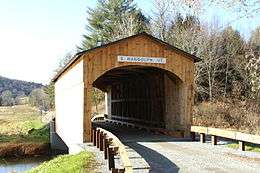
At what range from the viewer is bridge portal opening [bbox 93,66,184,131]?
54.8ft

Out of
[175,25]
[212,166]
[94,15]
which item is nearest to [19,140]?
[175,25]

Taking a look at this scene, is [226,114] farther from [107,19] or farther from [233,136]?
[107,19]

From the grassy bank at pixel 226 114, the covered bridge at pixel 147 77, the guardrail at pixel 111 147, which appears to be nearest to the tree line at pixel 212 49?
the grassy bank at pixel 226 114

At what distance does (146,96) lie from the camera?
67.4ft

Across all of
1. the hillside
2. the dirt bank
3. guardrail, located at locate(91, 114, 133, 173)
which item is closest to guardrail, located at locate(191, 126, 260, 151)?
guardrail, located at locate(91, 114, 133, 173)

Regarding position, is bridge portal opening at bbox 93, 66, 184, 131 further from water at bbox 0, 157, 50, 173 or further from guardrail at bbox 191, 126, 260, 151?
water at bbox 0, 157, 50, 173

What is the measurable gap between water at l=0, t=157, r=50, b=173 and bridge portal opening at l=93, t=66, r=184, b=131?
5.45 m

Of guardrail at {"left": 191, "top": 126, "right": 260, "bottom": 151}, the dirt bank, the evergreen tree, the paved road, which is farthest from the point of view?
the evergreen tree

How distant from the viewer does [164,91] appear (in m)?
17.8

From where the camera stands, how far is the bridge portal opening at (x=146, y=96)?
16.7 meters

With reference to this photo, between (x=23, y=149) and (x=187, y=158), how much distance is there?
15.5 m

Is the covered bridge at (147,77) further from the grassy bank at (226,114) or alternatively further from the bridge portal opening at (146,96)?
the grassy bank at (226,114)

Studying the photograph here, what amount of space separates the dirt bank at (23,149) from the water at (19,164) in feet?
4.15

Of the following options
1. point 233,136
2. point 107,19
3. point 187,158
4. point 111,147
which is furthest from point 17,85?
point 111,147
